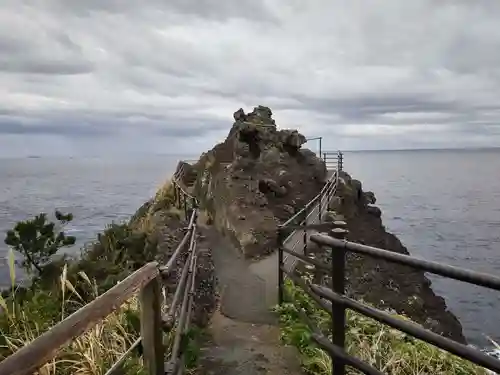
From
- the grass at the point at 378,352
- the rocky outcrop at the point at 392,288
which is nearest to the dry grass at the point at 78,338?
the grass at the point at 378,352

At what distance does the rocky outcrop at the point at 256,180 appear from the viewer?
1268 centimetres

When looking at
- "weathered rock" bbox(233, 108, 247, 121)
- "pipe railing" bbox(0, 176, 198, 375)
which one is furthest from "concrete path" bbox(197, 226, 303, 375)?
"weathered rock" bbox(233, 108, 247, 121)

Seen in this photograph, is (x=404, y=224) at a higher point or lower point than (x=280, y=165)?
lower

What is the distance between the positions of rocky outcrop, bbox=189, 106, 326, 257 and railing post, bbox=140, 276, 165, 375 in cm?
813

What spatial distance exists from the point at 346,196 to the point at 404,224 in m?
24.7

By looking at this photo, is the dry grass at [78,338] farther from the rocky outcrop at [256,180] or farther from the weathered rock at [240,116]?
the weathered rock at [240,116]

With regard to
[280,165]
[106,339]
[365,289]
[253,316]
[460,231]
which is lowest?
[460,231]

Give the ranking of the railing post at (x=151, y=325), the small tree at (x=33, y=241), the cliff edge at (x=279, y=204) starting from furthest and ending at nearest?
the cliff edge at (x=279, y=204) → the small tree at (x=33, y=241) → the railing post at (x=151, y=325)

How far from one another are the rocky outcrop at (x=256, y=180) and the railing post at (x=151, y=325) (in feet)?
26.7

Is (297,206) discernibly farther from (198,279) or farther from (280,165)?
(198,279)

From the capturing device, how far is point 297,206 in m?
15.9

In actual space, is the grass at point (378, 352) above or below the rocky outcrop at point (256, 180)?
below

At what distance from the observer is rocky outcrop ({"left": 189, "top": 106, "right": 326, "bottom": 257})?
41.6ft

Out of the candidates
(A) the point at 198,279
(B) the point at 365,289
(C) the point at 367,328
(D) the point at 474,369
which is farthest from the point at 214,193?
(D) the point at 474,369
